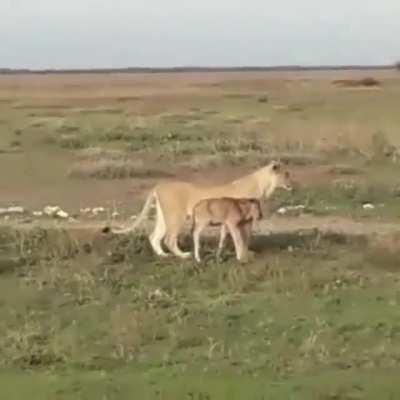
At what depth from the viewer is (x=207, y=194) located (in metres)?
15.6

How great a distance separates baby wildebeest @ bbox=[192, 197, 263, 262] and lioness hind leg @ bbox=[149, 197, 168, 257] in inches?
15.8

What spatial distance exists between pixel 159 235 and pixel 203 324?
4022mm

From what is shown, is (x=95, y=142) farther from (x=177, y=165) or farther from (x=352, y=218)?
(x=352, y=218)

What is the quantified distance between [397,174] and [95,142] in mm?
9422

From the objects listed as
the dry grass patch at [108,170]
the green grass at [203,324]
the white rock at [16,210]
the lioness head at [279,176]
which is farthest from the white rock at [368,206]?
the dry grass patch at [108,170]

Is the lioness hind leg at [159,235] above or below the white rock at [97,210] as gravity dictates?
above

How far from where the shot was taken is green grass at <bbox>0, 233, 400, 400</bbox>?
893cm

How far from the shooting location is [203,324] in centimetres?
1129

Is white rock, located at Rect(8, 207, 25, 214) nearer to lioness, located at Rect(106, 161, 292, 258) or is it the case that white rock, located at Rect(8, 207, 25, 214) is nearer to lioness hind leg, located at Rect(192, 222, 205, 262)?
lioness, located at Rect(106, 161, 292, 258)

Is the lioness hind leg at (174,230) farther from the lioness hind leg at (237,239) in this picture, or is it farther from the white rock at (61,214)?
the white rock at (61,214)

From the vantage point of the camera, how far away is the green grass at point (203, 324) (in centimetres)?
893

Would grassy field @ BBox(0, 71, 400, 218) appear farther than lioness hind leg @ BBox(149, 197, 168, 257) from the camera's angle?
Yes

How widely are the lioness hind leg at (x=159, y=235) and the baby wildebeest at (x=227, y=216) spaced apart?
0.40 metres

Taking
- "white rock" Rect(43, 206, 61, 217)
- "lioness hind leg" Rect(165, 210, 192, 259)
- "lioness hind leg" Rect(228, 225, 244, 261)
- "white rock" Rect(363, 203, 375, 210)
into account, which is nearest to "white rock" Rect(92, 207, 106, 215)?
"white rock" Rect(43, 206, 61, 217)
